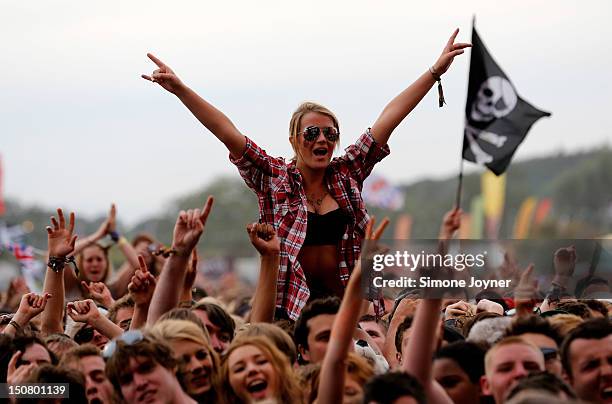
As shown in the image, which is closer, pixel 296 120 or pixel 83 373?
pixel 83 373

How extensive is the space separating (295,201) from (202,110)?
0.74 meters

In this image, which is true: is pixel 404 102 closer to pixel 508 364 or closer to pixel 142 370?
pixel 508 364

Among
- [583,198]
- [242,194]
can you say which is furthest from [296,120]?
[242,194]

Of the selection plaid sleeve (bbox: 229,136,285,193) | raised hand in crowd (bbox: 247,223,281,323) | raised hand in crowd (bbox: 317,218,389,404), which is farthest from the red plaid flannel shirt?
raised hand in crowd (bbox: 317,218,389,404)

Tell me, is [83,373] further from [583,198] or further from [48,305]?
[583,198]

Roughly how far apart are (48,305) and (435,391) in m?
3.45

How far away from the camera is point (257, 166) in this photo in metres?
8.61

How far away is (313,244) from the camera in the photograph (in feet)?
28.6

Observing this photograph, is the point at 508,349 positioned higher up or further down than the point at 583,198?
further down

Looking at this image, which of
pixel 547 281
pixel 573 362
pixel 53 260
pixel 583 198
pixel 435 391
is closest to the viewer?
pixel 435 391

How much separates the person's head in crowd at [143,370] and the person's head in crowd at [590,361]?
1.78 metres

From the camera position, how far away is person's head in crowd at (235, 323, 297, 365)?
727 centimetres

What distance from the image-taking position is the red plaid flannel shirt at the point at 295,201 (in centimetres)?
859

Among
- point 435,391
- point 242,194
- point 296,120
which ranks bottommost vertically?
point 435,391
